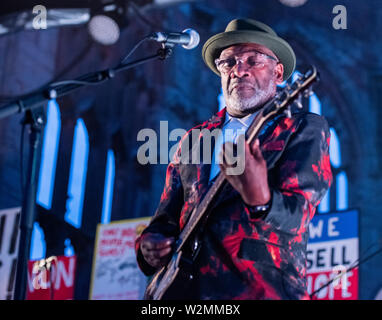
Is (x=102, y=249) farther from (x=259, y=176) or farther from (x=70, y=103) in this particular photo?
(x=259, y=176)

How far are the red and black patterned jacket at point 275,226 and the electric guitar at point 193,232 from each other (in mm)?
45

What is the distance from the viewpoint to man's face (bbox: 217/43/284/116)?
306 cm

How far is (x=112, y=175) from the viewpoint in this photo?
527 inches

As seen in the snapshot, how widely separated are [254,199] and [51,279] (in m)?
8.46

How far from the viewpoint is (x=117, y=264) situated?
10.2 meters

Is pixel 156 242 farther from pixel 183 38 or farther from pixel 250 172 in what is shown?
pixel 183 38

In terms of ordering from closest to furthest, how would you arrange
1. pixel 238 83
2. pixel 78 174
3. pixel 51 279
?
pixel 238 83
pixel 51 279
pixel 78 174

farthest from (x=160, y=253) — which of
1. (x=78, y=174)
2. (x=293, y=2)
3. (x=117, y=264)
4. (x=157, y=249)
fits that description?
(x=293, y=2)

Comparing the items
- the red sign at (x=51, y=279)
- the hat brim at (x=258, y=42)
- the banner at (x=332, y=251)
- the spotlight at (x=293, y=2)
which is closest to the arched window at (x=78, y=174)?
the red sign at (x=51, y=279)

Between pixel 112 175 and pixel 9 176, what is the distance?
2035 millimetres

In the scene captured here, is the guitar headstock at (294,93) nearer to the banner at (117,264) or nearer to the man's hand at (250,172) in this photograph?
the man's hand at (250,172)

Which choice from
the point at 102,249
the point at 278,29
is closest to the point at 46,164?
the point at 102,249

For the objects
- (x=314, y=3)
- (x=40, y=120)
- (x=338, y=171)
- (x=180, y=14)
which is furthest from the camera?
(x=314, y=3)

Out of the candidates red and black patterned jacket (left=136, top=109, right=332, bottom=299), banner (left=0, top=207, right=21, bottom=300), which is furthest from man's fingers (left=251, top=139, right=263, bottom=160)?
banner (left=0, top=207, right=21, bottom=300)
